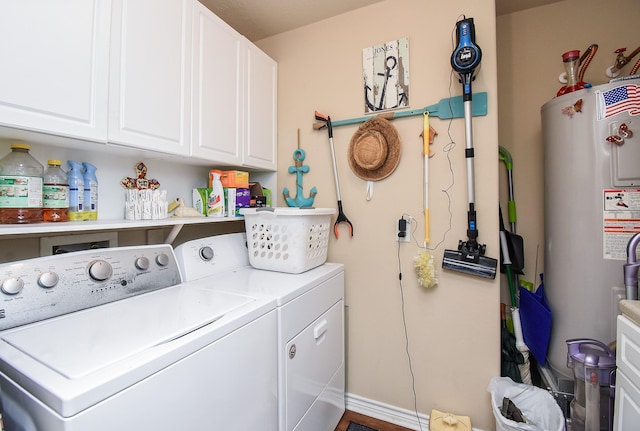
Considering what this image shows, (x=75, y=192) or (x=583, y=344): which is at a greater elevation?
(x=75, y=192)

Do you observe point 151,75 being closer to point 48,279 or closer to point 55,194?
point 55,194

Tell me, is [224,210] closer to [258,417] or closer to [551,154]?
[258,417]

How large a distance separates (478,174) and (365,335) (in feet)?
3.88

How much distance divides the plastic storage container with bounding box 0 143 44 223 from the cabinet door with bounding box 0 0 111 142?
23 centimetres

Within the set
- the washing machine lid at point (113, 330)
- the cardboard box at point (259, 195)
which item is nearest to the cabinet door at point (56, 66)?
the washing machine lid at point (113, 330)

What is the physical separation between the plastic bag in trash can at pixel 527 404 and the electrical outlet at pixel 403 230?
2.83ft

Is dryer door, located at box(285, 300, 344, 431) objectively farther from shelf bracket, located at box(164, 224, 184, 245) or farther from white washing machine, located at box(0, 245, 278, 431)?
shelf bracket, located at box(164, 224, 184, 245)

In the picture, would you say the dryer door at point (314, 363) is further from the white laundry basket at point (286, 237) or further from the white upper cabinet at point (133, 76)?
the white upper cabinet at point (133, 76)

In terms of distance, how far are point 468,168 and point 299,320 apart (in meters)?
1.15

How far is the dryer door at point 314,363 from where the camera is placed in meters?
1.19

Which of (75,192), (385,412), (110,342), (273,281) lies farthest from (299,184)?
(385,412)

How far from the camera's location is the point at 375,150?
173 cm

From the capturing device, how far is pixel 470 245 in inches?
59.7

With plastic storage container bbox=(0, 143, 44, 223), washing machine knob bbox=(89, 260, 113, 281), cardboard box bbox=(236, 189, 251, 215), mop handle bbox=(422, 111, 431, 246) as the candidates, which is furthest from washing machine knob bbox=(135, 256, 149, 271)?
mop handle bbox=(422, 111, 431, 246)
